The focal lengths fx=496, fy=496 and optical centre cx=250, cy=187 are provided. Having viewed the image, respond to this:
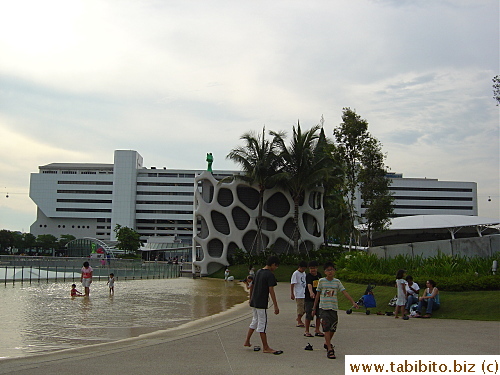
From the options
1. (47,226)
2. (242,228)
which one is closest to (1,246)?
(47,226)

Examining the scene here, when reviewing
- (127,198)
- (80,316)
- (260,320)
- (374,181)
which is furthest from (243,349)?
(127,198)

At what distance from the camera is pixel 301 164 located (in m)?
39.5

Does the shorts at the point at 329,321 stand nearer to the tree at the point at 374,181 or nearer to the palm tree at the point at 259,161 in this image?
the tree at the point at 374,181

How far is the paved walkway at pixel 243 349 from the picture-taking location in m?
7.07

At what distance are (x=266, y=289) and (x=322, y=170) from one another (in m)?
30.9

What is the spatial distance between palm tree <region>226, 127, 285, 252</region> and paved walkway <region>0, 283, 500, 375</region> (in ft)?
92.5

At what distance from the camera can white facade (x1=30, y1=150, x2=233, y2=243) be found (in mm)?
100625

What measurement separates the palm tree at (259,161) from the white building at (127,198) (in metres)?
58.2

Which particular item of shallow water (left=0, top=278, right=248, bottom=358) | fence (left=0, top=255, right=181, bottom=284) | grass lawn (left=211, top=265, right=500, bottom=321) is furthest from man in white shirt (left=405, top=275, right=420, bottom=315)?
fence (left=0, top=255, right=181, bottom=284)

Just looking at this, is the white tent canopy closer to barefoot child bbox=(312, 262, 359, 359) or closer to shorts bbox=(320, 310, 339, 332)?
barefoot child bbox=(312, 262, 359, 359)

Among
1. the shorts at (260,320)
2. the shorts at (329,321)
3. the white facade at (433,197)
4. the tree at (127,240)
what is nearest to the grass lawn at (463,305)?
the shorts at (329,321)

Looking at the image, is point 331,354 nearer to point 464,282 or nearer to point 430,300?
point 430,300

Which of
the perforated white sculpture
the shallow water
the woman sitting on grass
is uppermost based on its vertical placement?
the perforated white sculpture

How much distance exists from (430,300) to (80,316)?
32.2 ft
